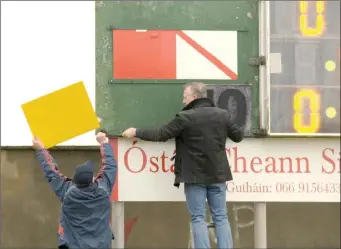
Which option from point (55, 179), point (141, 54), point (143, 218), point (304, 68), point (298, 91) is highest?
point (141, 54)

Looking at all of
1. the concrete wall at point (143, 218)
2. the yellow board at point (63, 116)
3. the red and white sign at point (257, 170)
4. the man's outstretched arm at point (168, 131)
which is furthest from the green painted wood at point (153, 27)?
the concrete wall at point (143, 218)

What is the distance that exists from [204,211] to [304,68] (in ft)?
5.17

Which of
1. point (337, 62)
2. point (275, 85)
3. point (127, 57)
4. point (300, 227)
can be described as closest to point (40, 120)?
point (127, 57)

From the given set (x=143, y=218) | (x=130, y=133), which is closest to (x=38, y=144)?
(x=130, y=133)

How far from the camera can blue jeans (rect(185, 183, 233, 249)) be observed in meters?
5.04

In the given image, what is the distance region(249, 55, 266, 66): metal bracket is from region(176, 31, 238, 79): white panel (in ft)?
0.46

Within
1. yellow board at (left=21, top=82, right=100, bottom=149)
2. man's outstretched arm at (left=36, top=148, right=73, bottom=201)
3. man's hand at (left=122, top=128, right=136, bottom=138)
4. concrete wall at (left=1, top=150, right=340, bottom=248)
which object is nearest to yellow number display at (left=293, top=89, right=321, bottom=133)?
man's hand at (left=122, top=128, right=136, bottom=138)

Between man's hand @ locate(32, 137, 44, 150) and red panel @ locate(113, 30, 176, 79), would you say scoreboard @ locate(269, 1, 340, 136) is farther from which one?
man's hand @ locate(32, 137, 44, 150)

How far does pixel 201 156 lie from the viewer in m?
5.03

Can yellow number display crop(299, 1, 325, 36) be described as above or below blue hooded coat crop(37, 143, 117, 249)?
above

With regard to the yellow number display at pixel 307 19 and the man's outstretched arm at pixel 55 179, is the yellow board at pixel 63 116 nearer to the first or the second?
the man's outstretched arm at pixel 55 179

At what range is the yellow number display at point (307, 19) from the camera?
5504 millimetres

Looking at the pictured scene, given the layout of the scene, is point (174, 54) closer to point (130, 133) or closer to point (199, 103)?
point (199, 103)

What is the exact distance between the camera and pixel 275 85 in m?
5.56
